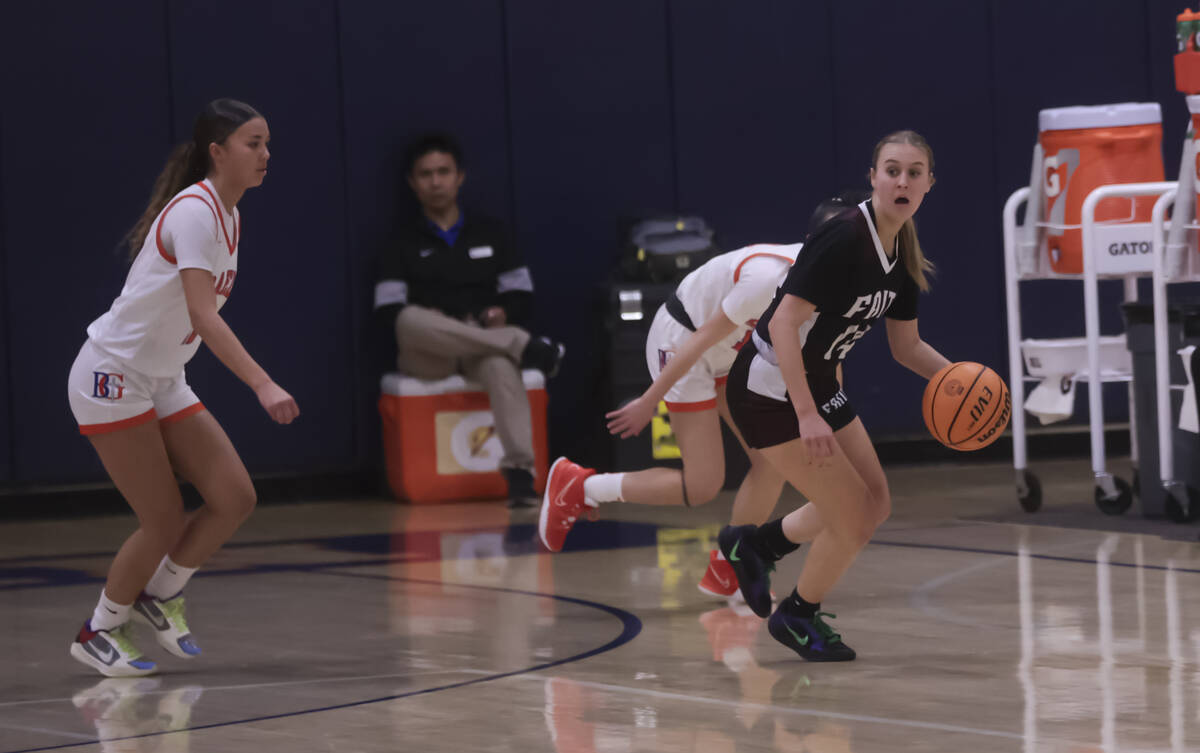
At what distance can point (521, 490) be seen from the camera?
967cm

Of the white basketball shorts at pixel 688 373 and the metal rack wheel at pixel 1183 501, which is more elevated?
the white basketball shorts at pixel 688 373

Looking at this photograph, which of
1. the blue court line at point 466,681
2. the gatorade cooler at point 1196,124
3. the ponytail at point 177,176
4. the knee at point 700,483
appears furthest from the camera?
the gatorade cooler at point 1196,124

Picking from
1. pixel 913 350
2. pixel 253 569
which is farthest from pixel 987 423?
pixel 253 569

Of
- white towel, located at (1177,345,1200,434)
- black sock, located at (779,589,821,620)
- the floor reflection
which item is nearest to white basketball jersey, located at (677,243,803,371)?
black sock, located at (779,589,821,620)

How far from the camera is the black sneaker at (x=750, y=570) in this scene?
5.80 m

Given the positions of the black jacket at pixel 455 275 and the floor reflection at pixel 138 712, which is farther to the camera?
the black jacket at pixel 455 275

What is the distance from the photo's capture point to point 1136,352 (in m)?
8.19

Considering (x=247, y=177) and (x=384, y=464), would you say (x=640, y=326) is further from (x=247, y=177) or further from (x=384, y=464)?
(x=247, y=177)

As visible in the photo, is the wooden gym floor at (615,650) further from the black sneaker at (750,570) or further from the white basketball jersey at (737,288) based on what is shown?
the white basketball jersey at (737,288)

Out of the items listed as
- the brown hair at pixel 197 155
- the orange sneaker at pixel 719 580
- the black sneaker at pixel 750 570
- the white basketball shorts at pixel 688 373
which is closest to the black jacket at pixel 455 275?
the white basketball shorts at pixel 688 373

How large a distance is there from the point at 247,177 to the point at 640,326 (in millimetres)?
4842

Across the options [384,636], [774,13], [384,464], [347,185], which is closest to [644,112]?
[774,13]

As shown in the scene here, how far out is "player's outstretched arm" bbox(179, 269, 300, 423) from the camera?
4.96 meters

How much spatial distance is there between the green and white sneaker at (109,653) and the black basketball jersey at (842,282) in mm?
2154
